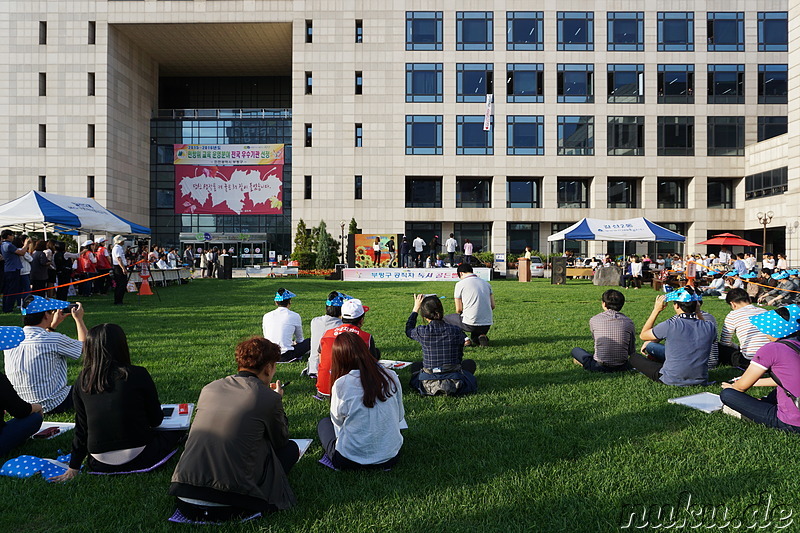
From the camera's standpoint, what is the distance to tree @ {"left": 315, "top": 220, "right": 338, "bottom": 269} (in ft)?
125

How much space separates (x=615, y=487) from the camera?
3.90 metres

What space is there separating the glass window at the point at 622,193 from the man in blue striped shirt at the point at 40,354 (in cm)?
4372

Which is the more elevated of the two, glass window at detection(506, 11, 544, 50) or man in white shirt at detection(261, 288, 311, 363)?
glass window at detection(506, 11, 544, 50)

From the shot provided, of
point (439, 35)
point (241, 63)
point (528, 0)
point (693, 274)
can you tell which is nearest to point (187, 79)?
point (241, 63)

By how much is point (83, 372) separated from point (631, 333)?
6.69 meters

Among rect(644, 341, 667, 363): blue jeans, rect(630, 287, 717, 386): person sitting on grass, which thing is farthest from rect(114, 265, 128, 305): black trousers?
rect(630, 287, 717, 386): person sitting on grass

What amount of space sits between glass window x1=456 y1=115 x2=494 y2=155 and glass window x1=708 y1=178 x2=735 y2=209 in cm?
1871

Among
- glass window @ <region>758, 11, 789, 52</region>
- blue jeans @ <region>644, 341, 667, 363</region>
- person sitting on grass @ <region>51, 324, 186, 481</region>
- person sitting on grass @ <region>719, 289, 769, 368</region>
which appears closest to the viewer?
person sitting on grass @ <region>51, 324, 186, 481</region>

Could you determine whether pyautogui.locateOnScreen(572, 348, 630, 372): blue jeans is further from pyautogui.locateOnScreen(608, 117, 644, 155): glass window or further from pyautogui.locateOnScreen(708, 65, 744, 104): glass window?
pyautogui.locateOnScreen(708, 65, 744, 104): glass window

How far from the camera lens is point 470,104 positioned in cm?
4259

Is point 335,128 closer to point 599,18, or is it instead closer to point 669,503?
point 599,18

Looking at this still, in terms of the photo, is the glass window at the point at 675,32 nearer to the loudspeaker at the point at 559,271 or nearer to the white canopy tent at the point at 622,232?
the white canopy tent at the point at 622,232

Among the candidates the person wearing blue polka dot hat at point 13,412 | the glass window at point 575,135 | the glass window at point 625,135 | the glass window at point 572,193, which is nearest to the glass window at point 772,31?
the glass window at point 625,135

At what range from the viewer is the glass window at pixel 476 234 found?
145ft
